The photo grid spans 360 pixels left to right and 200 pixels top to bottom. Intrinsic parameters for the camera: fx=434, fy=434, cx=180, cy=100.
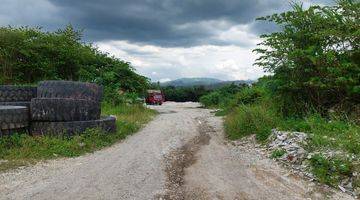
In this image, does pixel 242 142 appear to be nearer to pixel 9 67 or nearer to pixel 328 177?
pixel 328 177

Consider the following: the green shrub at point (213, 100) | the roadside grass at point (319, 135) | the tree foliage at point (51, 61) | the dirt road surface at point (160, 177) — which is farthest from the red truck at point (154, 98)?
the dirt road surface at point (160, 177)

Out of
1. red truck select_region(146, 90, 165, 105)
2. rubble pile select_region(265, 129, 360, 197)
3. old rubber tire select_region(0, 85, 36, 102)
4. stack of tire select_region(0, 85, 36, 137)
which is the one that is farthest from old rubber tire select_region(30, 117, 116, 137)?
red truck select_region(146, 90, 165, 105)

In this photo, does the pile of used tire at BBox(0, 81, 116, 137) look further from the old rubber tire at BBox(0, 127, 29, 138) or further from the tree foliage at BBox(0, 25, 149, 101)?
the tree foliage at BBox(0, 25, 149, 101)

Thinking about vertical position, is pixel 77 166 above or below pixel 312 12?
below

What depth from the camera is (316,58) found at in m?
12.3

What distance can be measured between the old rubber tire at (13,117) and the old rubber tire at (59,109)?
0.19 metres

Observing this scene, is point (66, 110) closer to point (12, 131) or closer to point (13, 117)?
point (13, 117)

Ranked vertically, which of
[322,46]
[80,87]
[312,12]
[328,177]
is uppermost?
[312,12]

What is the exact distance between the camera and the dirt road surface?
643 cm

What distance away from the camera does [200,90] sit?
53.9 metres

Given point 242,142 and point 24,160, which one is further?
point 242,142

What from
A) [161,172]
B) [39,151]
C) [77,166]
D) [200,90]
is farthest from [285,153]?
[200,90]

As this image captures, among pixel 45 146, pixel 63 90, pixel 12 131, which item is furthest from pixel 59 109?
pixel 45 146

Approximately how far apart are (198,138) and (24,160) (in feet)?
17.1
